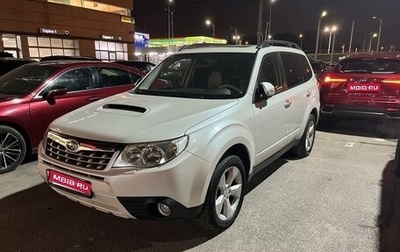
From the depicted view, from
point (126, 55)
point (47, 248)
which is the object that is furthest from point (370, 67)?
point (126, 55)

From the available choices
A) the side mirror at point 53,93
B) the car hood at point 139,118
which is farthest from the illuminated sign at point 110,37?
the car hood at point 139,118

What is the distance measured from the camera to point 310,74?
5.52m

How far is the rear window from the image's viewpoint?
6758 mm

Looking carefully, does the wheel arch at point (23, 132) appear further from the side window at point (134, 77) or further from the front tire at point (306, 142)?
the front tire at point (306, 142)

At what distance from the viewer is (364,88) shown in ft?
22.0

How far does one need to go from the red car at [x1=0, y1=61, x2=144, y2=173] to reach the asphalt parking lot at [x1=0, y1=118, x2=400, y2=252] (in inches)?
16.1

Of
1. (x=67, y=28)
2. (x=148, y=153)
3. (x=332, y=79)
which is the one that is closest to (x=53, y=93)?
(x=148, y=153)

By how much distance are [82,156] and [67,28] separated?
96.4 feet

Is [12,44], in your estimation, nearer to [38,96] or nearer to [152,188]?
[38,96]

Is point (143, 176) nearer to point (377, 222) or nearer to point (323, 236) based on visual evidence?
point (323, 236)

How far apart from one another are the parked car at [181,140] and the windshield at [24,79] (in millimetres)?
2132

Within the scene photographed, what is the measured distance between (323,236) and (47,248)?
2511 millimetres

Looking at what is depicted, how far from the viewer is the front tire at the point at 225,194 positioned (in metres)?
2.95

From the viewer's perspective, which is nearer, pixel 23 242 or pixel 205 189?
pixel 205 189
